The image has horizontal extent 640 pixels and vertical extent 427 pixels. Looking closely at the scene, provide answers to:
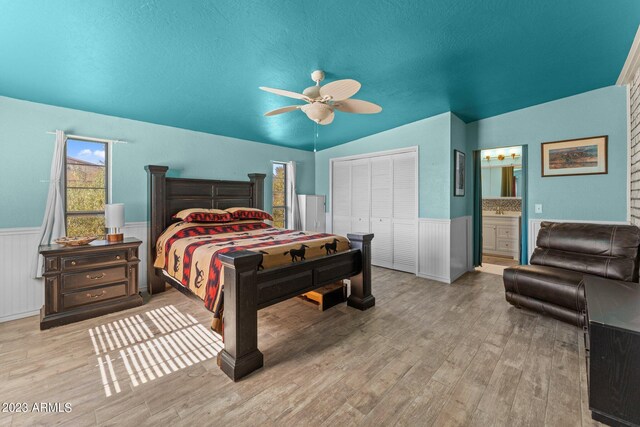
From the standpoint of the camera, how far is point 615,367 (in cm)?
149

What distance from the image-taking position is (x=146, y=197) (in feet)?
12.5

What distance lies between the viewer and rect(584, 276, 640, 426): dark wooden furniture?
145 centimetres

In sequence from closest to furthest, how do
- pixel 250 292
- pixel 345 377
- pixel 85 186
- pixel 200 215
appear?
1. pixel 345 377
2. pixel 250 292
3. pixel 85 186
4. pixel 200 215

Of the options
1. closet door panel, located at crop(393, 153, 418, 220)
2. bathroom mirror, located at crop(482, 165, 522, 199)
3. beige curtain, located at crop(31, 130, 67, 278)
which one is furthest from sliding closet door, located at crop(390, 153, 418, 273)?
beige curtain, located at crop(31, 130, 67, 278)

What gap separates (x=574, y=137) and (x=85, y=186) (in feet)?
21.3

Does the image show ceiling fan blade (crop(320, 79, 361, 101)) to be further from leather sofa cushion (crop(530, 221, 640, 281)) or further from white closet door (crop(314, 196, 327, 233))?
white closet door (crop(314, 196, 327, 233))

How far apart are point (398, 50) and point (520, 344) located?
2820 millimetres

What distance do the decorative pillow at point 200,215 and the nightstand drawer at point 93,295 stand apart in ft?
3.47

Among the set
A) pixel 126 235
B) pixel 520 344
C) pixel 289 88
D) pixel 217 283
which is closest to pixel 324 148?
pixel 289 88

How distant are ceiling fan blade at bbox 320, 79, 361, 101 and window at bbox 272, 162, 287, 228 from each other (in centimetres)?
327

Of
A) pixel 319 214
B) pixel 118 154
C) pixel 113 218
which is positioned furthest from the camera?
pixel 319 214

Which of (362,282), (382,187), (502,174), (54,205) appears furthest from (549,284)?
(54,205)

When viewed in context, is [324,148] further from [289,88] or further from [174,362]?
[174,362]

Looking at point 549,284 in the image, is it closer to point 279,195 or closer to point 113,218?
point 279,195
